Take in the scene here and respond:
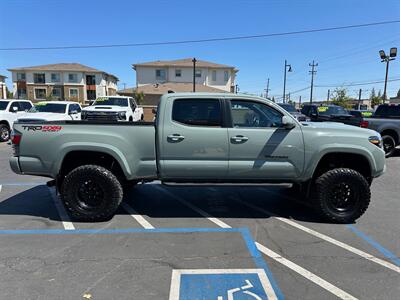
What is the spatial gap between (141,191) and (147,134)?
2.32 metres

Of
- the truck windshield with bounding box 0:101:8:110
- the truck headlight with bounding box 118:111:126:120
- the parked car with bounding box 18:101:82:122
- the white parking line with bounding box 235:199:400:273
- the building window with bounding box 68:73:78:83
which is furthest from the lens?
the building window with bounding box 68:73:78:83

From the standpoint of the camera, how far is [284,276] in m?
→ 3.42

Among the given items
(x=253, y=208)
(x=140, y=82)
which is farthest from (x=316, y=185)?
(x=140, y=82)

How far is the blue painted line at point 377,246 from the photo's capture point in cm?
382

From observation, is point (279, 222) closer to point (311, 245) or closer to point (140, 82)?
point (311, 245)

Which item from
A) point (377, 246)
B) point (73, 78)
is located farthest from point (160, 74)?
point (377, 246)

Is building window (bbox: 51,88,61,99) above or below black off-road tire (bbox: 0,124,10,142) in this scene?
above

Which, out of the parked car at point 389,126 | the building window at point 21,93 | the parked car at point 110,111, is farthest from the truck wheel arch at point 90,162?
the building window at point 21,93

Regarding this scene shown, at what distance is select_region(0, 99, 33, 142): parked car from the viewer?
14461 millimetres

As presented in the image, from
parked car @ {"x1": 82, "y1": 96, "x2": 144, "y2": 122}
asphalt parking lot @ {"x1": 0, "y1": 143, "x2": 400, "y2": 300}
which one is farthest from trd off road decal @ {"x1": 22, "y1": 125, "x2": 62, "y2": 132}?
parked car @ {"x1": 82, "y1": 96, "x2": 144, "y2": 122}

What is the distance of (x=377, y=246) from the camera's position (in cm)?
420

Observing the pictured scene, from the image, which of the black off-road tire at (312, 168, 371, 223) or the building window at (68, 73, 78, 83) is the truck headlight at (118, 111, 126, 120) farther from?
the building window at (68, 73, 78, 83)

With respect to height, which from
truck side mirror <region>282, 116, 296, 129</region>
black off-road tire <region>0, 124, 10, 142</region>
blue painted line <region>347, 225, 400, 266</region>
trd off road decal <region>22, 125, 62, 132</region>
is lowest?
blue painted line <region>347, 225, 400, 266</region>

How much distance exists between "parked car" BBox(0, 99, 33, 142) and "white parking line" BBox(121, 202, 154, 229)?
37.6ft
